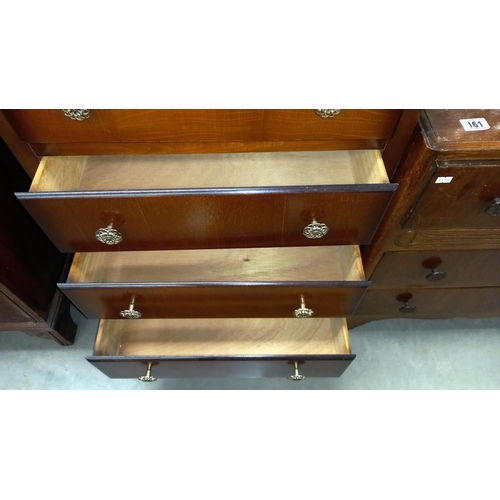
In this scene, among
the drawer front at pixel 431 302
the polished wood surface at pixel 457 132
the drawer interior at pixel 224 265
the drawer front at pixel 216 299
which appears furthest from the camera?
the drawer front at pixel 431 302

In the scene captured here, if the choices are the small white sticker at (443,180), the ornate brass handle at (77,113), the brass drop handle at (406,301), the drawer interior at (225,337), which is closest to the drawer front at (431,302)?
the brass drop handle at (406,301)

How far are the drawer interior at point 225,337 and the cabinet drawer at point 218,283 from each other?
0.09 meters

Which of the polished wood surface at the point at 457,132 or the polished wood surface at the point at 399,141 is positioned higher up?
the polished wood surface at the point at 399,141

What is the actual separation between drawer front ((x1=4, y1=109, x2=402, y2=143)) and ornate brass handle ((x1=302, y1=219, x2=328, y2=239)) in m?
0.12

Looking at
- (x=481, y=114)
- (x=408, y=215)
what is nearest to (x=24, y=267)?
(x=408, y=215)

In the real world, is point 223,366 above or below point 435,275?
below

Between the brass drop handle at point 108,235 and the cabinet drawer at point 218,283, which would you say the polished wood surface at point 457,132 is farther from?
the brass drop handle at point 108,235

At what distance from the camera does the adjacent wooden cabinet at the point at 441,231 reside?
0.56m

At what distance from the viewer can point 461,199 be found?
2.09 feet

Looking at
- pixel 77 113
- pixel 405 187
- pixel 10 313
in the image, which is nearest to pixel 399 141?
pixel 405 187

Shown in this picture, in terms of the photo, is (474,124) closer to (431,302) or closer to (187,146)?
(187,146)

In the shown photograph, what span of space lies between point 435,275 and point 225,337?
0.42 meters
